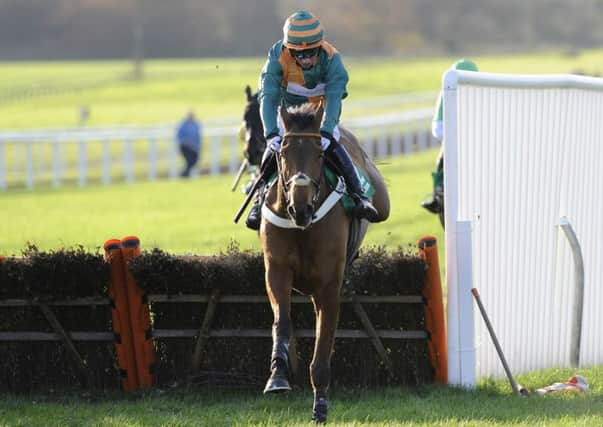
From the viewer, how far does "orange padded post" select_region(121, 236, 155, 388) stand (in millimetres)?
8117

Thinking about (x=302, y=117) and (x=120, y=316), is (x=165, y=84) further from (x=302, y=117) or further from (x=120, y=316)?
(x=302, y=117)

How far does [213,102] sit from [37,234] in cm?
4250

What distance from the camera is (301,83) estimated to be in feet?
25.3

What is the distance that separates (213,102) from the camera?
58.8 m

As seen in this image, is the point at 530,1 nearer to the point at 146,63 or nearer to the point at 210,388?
the point at 146,63

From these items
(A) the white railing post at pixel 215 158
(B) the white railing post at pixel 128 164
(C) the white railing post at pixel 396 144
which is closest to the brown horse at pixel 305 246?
(B) the white railing post at pixel 128 164

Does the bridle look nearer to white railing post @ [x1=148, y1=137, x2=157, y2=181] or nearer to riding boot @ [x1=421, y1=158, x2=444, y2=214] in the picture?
riding boot @ [x1=421, y1=158, x2=444, y2=214]

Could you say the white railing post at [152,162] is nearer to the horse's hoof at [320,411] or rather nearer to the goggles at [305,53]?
the goggles at [305,53]

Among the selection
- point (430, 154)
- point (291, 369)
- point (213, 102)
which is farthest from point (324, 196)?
point (213, 102)

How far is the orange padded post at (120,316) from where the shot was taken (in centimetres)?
812

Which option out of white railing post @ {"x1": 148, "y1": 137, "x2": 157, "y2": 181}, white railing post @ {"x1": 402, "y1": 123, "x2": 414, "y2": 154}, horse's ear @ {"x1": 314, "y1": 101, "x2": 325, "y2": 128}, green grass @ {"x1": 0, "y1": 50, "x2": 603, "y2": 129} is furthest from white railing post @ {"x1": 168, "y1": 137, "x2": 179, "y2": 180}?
horse's ear @ {"x1": 314, "y1": 101, "x2": 325, "y2": 128}

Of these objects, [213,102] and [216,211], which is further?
[213,102]

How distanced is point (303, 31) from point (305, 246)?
132cm

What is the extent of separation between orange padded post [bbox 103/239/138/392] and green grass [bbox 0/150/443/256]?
4.16 meters
